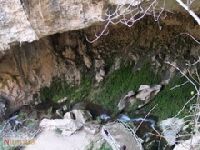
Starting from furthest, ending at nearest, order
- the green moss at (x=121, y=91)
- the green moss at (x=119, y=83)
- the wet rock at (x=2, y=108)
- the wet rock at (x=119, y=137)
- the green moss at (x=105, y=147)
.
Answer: the wet rock at (x=2, y=108), the green moss at (x=119, y=83), the green moss at (x=121, y=91), the green moss at (x=105, y=147), the wet rock at (x=119, y=137)

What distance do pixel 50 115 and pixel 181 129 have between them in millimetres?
1472

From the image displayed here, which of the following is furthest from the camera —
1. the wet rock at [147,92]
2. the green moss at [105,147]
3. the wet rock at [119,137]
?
the wet rock at [147,92]

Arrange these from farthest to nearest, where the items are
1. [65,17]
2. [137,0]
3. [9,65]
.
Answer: [9,65]
[65,17]
[137,0]

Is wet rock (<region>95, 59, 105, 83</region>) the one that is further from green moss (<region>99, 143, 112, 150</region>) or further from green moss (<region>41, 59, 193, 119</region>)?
green moss (<region>99, 143, 112, 150</region>)

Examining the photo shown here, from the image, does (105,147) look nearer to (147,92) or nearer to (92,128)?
(92,128)

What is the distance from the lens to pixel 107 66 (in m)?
5.36

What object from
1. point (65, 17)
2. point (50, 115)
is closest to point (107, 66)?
point (50, 115)

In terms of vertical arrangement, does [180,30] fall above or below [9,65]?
above

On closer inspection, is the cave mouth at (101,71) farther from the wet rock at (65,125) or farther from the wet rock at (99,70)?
the wet rock at (65,125)

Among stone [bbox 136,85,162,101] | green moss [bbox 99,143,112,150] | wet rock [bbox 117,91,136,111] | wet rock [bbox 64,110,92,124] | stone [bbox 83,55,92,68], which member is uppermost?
stone [bbox 83,55,92,68]

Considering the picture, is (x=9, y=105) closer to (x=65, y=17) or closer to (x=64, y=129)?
(x=64, y=129)

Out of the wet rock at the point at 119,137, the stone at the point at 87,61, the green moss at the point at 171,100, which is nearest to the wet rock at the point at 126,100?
the green moss at the point at 171,100

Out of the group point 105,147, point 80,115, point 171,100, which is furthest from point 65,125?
point 171,100

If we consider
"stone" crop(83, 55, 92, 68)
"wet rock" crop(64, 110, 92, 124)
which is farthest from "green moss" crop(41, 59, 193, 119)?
"wet rock" crop(64, 110, 92, 124)
